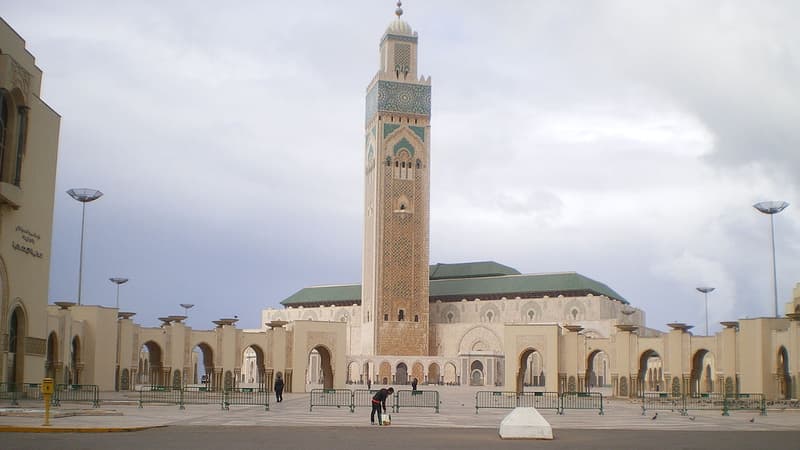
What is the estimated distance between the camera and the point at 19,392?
73.3 ft

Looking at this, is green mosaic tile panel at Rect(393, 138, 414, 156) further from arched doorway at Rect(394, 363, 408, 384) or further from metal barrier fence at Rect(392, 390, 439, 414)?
metal barrier fence at Rect(392, 390, 439, 414)

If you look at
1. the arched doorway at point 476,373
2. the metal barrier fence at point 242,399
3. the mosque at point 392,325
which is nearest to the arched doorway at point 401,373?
the mosque at point 392,325

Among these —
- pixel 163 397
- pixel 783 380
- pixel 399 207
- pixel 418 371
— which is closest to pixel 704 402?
pixel 783 380

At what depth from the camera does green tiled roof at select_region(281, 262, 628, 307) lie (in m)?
67.0

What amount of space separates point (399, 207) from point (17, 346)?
42.7 metres

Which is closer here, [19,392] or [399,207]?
[19,392]

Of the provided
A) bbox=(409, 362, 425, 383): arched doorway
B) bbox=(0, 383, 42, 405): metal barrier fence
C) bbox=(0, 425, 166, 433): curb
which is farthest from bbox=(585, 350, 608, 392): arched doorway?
bbox=(0, 425, 166, 433): curb

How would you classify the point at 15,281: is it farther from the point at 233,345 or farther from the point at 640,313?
the point at 640,313

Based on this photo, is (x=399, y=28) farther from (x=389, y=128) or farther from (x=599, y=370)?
(x=599, y=370)

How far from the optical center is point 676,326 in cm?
3694

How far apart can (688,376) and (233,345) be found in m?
17.6

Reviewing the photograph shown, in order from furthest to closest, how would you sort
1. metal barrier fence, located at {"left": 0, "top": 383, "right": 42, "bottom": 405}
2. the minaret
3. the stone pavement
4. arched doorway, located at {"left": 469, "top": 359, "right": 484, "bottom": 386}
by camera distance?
the minaret, arched doorway, located at {"left": 469, "top": 359, "right": 484, "bottom": 386}, metal barrier fence, located at {"left": 0, "top": 383, "right": 42, "bottom": 405}, the stone pavement

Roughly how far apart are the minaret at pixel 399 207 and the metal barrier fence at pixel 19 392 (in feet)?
134

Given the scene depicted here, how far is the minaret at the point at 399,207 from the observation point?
6425 centimetres
